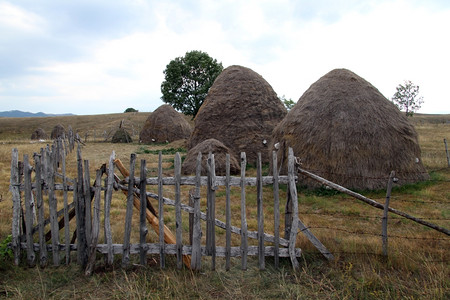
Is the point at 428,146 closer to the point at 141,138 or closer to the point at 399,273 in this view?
the point at 399,273

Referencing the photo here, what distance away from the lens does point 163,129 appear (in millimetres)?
→ 27094

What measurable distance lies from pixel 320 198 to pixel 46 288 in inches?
260

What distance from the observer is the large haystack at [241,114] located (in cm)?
1424

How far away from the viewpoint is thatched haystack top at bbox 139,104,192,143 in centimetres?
2700

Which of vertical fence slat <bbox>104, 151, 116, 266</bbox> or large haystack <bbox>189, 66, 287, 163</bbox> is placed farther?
large haystack <bbox>189, 66, 287, 163</bbox>

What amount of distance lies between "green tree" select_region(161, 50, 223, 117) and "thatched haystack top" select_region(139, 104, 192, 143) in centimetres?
663

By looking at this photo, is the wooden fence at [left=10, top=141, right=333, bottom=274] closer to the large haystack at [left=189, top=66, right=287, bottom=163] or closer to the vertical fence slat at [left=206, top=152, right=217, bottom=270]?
the vertical fence slat at [left=206, top=152, right=217, bottom=270]

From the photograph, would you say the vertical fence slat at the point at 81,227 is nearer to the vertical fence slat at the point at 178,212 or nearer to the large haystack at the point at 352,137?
the vertical fence slat at the point at 178,212

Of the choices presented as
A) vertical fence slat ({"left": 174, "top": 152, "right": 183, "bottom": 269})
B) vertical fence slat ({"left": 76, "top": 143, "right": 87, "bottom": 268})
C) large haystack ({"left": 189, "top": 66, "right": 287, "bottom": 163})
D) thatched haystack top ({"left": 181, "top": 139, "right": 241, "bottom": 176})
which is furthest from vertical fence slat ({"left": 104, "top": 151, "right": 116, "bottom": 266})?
large haystack ({"left": 189, "top": 66, "right": 287, "bottom": 163})

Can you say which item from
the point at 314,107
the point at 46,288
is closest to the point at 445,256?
the point at 46,288

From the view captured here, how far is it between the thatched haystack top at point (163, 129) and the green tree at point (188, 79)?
6633 millimetres

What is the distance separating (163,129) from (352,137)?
20.2 metres

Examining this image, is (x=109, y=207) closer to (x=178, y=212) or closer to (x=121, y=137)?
(x=178, y=212)

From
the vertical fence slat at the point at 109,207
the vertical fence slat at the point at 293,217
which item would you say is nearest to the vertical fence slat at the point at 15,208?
the vertical fence slat at the point at 109,207
